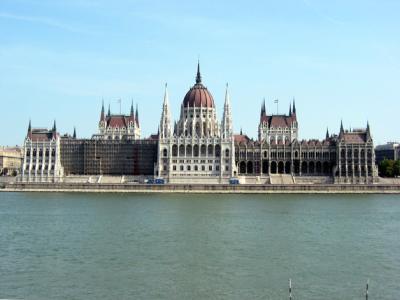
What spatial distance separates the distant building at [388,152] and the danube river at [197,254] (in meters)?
111

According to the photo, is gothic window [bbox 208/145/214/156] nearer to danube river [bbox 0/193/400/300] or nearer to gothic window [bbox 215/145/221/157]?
gothic window [bbox 215/145/221/157]

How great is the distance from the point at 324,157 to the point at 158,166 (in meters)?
32.5

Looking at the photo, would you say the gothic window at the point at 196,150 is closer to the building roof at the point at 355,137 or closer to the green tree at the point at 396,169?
the building roof at the point at 355,137

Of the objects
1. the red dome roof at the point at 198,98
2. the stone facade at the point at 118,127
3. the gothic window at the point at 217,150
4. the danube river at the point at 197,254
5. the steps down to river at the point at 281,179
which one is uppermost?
the red dome roof at the point at 198,98

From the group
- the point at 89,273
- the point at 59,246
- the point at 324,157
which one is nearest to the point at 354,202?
the point at 324,157

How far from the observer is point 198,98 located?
141m

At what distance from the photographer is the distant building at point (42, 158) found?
132625 millimetres

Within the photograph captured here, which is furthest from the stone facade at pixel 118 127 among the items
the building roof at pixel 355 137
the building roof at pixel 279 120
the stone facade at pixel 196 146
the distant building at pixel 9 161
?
the building roof at pixel 355 137

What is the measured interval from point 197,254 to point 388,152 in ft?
492

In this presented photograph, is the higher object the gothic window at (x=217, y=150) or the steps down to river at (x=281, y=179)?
the gothic window at (x=217, y=150)

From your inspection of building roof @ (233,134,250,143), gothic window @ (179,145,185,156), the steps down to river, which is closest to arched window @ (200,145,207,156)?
gothic window @ (179,145,185,156)

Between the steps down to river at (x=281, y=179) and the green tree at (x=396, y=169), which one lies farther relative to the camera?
the green tree at (x=396, y=169)

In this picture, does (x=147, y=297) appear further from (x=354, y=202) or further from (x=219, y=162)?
(x=219, y=162)

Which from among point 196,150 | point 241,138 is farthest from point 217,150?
point 241,138
